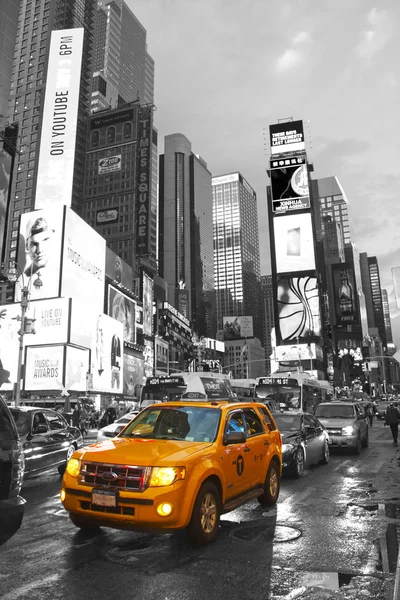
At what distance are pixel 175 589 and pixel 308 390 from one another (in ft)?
86.9

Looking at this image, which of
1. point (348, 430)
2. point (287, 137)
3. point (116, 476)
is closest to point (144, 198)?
point (287, 137)

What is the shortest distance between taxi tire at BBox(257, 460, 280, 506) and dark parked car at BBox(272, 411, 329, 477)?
2442 mm

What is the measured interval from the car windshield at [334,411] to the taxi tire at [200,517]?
1162 centimetres

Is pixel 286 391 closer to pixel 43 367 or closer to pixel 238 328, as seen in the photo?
pixel 43 367

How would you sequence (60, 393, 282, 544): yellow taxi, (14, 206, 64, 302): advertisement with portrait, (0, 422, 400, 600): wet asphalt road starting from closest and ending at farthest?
(0, 422, 400, 600): wet asphalt road, (60, 393, 282, 544): yellow taxi, (14, 206, 64, 302): advertisement with portrait

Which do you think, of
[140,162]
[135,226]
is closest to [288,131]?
[140,162]

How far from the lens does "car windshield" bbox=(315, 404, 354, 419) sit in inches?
651

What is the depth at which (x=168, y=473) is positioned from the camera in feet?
16.7

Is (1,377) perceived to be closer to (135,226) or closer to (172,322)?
(135,226)

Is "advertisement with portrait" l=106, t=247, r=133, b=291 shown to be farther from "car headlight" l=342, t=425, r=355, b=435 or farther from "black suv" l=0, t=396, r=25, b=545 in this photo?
"black suv" l=0, t=396, r=25, b=545

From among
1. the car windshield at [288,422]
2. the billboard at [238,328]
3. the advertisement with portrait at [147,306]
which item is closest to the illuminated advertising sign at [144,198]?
the advertisement with portrait at [147,306]

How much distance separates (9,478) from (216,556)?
2400 mm

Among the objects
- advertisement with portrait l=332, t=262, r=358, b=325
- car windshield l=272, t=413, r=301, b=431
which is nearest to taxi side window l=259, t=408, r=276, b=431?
car windshield l=272, t=413, r=301, b=431

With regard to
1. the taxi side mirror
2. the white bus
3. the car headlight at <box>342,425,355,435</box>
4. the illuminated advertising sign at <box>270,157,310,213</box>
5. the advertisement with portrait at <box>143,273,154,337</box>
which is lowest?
the car headlight at <box>342,425,355,435</box>
